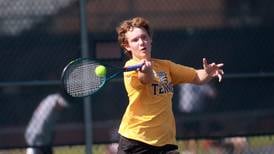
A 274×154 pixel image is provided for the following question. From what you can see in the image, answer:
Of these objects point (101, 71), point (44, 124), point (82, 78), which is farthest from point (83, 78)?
point (44, 124)

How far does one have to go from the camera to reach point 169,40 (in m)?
7.50

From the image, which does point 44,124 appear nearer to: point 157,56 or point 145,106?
point 157,56

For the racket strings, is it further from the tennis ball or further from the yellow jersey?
the yellow jersey

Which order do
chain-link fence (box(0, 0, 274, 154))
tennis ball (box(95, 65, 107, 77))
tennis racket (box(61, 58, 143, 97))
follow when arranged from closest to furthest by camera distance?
1. tennis ball (box(95, 65, 107, 77))
2. tennis racket (box(61, 58, 143, 97))
3. chain-link fence (box(0, 0, 274, 154))

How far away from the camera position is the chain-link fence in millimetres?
7242

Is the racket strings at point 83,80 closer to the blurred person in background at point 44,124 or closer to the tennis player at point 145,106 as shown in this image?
the tennis player at point 145,106

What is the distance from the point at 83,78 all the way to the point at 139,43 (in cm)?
53

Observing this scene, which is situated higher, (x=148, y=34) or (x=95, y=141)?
(x=148, y=34)

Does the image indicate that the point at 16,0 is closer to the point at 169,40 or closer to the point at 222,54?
the point at 169,40

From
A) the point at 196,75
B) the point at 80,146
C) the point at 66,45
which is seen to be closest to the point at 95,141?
the point at 80,146

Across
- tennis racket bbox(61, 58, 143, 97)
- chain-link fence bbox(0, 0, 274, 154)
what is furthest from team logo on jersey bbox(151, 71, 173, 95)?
chain-link fence bbox(0, 0, 274, 154)

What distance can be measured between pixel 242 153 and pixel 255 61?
0.86 m

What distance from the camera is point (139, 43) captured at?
527 centimetres

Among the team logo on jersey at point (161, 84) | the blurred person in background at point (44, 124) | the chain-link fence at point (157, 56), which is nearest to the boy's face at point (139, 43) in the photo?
the team logo on jersey at point (161, 84)
